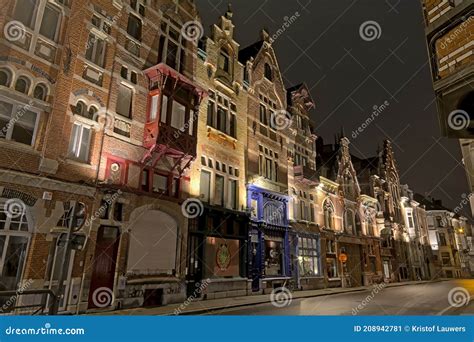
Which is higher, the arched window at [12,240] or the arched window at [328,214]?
the arched window at [328,214]

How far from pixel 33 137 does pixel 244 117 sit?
13790 millimetres

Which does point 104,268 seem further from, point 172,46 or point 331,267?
point 331,267

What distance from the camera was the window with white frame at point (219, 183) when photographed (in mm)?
18047

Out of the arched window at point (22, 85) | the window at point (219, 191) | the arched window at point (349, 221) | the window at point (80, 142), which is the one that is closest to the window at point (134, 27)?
the window at point (80, 142)

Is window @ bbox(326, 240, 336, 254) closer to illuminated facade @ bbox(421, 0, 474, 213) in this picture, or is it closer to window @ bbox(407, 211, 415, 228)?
illuminated facade @ bbox(421, 0, 474, 213)

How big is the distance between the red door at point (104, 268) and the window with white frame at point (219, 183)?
5.89m

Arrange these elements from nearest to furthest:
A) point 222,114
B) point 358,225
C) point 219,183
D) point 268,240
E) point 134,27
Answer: point 134,27 < point 219,183 < point 222,114 < point 268,240 < point 358,225

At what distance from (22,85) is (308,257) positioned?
21.3 metres

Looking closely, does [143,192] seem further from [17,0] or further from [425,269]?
[425,269]

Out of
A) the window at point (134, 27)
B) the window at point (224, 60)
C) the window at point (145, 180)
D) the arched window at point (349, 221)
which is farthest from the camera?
the arched window at point (349, 221)

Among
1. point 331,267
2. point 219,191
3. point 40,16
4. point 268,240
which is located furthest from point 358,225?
point 40,16

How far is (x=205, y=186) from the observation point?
59.1 feet

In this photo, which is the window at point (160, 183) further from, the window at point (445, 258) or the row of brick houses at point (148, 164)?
the window at point (445, 258)

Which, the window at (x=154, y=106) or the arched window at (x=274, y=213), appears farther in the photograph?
the arched window at (x=274, y=213)
